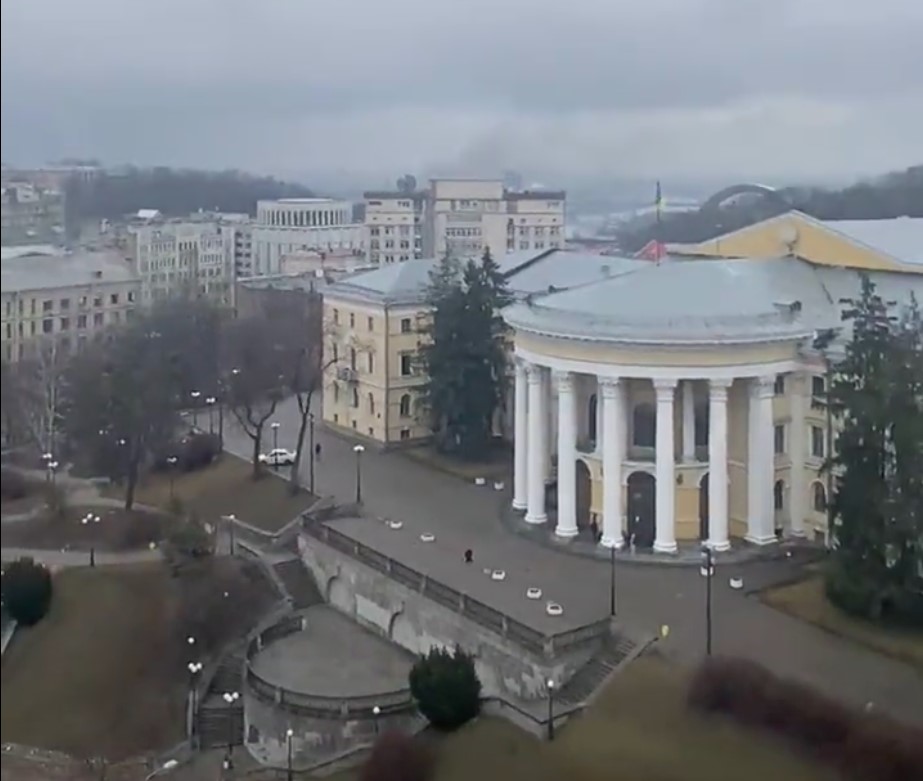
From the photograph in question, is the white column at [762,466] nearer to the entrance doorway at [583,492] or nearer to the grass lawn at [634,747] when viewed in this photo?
the entrance doorway at [583,492]

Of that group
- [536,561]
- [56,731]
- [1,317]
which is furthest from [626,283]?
[1,317]

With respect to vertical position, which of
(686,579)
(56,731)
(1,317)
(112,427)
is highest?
(1,317)

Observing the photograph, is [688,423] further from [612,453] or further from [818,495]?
[818,495]

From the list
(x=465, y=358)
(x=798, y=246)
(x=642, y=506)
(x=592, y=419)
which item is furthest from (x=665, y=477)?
(x=465, y=358)

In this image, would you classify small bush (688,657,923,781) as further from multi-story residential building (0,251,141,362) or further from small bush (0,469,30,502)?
small bush (0,469,30,502)

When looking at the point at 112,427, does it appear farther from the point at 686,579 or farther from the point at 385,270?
the point at 385,270

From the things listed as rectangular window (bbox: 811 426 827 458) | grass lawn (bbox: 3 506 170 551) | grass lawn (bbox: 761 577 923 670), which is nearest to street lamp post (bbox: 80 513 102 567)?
grass lawn (bbox: 3 506 170 551)

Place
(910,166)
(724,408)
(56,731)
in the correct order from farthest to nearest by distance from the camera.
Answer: (724,408) < (910,166) < (56,731)

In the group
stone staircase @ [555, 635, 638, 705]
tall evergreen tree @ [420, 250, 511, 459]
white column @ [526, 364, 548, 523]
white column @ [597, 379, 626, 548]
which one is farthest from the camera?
tall evergreen tree @ [420, 250, 511, 459]
